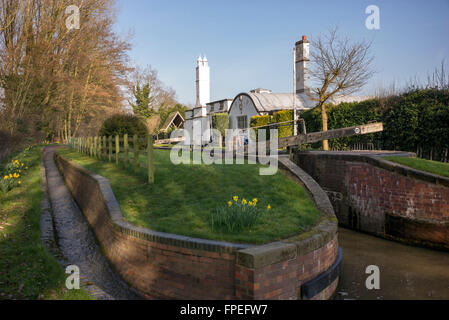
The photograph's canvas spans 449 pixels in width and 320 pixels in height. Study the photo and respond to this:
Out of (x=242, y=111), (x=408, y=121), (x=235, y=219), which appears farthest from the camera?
(x=242, y=111)

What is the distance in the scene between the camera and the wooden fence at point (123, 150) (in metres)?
8.81

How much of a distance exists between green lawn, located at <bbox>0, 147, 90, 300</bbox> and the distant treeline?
1212 cm

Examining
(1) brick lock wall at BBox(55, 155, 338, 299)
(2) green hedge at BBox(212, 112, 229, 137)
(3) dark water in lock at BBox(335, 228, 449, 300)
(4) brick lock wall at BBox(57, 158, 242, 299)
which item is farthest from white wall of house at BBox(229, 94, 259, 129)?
(1) brick lock wall at BBox(55, 155, 338, 299)

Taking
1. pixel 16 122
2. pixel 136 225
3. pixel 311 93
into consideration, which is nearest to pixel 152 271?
pixel 136 225

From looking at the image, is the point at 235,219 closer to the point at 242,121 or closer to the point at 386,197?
the point at 386,197

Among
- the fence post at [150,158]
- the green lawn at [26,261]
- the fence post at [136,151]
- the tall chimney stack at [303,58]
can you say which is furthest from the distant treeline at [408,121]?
the green lawn at [26,261]

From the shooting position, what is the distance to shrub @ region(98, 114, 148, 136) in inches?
649

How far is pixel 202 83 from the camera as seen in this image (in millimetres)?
47562

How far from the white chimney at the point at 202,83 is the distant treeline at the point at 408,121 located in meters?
32.4

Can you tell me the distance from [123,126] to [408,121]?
12831 millimetres

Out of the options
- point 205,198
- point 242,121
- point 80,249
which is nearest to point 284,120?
point 242,121

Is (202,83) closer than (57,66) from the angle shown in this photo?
No

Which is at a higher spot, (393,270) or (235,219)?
(235,219)

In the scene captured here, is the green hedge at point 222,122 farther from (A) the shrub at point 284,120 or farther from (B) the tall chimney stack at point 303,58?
(B) the tall chimney stack at point 303,58
